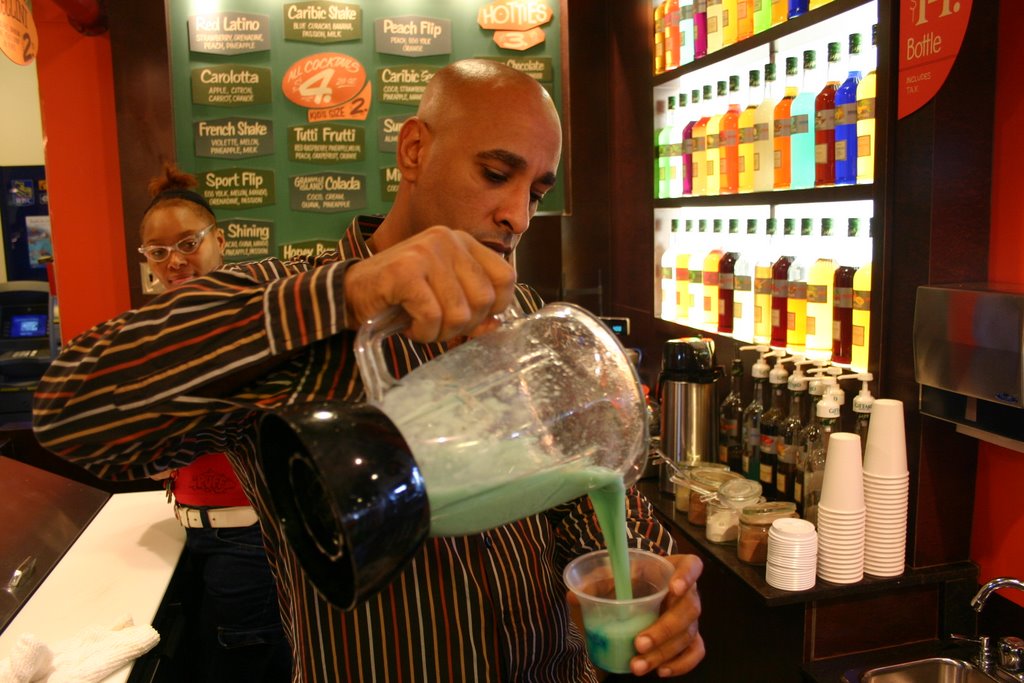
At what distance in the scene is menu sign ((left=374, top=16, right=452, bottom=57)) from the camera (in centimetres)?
358

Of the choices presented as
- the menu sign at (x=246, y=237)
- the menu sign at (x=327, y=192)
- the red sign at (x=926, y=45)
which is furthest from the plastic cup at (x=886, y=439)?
the menu sign at (x=246, y=237)

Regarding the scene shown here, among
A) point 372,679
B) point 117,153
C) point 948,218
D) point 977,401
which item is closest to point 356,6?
point 117,153

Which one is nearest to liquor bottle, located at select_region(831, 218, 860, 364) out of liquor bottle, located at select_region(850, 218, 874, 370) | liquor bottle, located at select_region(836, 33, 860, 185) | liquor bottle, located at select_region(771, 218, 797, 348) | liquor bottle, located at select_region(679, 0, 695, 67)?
liquor bottle, located at select_region(850, 218, 874, 370)

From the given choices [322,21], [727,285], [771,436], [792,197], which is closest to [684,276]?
[727,285]

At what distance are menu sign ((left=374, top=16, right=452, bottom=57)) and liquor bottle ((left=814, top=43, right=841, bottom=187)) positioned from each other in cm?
183

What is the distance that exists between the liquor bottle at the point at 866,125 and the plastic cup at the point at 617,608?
5.17 feet

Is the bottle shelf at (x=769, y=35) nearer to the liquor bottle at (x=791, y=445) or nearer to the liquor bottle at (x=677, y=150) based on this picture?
the liquor bottle at (x=677, y=150)

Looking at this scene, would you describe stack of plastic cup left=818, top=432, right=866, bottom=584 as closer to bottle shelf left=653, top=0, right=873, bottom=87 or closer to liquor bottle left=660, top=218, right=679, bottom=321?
bottle shelf left=653, top=0, right=873, bottom=87

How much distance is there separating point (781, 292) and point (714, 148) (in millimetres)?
691

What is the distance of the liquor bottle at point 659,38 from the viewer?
336cm

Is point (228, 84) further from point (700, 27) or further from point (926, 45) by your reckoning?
point (926, 45)

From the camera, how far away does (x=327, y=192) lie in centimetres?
363

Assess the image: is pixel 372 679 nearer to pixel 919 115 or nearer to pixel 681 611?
pixel 681 611

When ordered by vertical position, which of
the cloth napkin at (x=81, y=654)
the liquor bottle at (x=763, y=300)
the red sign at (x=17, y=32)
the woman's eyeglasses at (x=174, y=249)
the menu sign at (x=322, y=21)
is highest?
the menu sign at (x=322, y=21)
